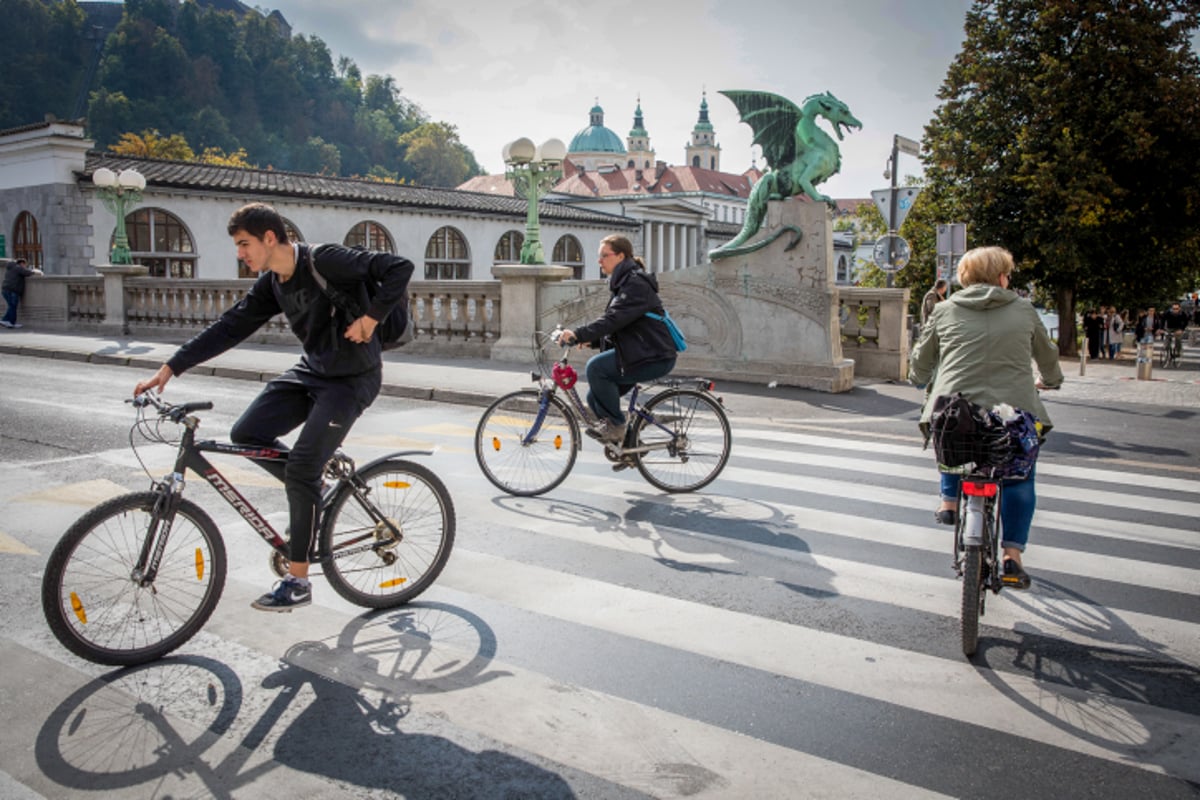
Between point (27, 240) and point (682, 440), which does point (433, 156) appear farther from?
point (682, 440)

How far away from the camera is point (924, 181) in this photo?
3136cm

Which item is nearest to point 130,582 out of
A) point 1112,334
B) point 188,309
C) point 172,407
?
point 172,407

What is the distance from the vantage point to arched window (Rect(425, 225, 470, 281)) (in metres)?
40.0

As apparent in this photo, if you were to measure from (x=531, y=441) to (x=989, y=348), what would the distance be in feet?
11.3

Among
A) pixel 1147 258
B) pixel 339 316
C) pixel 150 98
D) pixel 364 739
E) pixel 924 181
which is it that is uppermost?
pixel 150 98

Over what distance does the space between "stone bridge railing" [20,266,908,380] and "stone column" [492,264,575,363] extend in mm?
17

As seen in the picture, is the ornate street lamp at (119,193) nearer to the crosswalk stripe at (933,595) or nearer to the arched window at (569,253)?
the crosswalk stripe at (933,595)

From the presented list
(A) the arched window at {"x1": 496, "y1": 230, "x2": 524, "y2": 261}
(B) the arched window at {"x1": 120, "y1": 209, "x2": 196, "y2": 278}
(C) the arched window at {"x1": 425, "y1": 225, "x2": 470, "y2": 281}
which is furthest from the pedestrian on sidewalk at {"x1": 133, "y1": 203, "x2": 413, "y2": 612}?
(A) the arched window at {"x1": 496, "y1": 230, "x2": 524, "y2": 261}

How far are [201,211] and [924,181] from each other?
924 inches

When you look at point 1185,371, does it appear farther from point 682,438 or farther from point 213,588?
point 213,588

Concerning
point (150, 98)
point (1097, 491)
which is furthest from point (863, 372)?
point (150, 98)

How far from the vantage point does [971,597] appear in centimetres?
405

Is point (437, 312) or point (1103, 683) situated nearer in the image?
point (1103, 683)

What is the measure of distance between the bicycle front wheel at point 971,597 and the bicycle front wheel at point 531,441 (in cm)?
334
